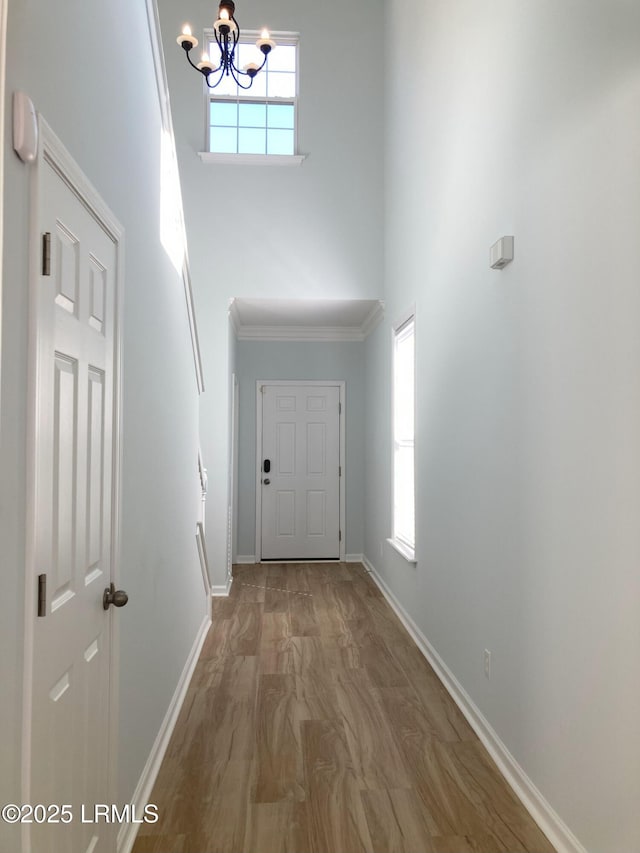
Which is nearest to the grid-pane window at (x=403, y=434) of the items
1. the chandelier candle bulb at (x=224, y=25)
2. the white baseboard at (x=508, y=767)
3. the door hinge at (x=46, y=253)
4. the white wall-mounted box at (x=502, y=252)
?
the white baseboard at (x=508, y=767)

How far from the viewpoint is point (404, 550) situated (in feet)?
14.5

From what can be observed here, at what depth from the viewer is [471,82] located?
9.63ft

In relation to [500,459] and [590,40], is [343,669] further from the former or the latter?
[590,40]

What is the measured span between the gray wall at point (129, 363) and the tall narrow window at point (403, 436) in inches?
67.6

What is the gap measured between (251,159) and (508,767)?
4.89m

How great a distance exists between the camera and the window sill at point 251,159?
5.27 metres

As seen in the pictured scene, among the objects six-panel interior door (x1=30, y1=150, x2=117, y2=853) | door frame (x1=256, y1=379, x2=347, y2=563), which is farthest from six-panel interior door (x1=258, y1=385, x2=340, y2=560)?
six-panel interior door (x1=30, y1=150, x2=117, y2=853)

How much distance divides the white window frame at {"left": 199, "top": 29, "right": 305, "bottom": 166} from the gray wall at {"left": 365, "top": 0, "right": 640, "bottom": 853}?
1.91 metres

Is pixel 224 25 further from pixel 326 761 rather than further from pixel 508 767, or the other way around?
pixel 508 767

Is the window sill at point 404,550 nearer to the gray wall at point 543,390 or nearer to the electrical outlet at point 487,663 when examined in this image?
the gray wall at point 543,390

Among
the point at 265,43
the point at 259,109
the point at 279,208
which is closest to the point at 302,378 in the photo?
the point at 279,208

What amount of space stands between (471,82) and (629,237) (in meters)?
1.76

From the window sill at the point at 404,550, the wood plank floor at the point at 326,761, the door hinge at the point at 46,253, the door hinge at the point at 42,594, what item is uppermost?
the door hinge at the point at 46,253

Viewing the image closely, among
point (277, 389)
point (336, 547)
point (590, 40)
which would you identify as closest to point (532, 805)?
point (590, 40)
